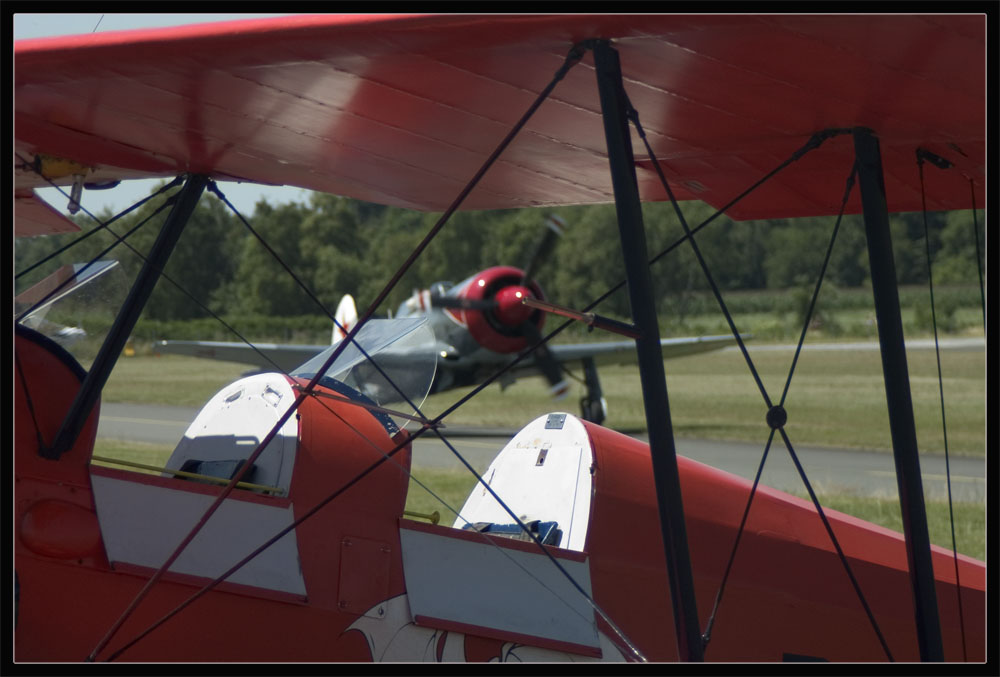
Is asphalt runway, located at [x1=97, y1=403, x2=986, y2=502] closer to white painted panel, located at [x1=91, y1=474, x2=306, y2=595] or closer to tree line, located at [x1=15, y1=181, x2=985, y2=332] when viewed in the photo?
white painted panel, located at [x1=91, y1=474, x2=306, y2=595]

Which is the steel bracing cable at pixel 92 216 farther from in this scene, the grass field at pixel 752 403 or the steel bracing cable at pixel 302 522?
the grass field at pixel 752 403

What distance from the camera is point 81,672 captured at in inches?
117

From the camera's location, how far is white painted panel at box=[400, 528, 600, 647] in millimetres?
3541

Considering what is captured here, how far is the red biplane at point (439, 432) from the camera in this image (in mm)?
3053

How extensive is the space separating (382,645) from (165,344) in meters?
20.1

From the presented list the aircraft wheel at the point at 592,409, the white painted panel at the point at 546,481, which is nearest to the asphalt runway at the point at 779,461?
the aircraft wheel at the point at 592,409

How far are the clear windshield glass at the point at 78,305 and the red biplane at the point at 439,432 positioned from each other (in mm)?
214

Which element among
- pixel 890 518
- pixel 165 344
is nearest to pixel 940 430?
pixel 890 518

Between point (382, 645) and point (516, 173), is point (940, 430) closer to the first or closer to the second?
point (516, 173)

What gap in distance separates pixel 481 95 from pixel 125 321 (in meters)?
1.49

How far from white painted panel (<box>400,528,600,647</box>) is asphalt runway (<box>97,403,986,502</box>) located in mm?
8665

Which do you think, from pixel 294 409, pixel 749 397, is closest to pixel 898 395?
pixel 294 409

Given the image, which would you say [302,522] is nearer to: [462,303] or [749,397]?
[462,303]

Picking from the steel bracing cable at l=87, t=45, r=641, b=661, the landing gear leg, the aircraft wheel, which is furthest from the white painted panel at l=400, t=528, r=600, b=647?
the aircraft wheel
